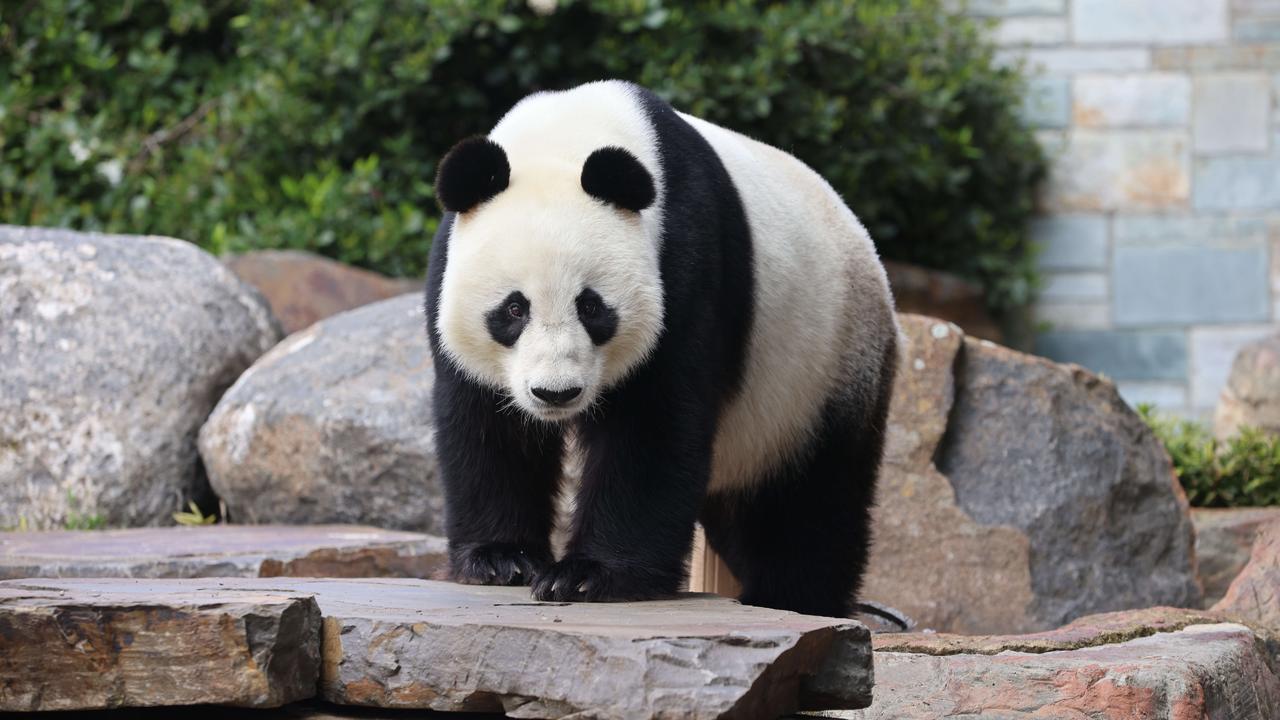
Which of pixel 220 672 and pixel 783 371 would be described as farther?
pixel 783 371

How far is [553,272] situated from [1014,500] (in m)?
2.96

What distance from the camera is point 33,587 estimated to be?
11.2 ft

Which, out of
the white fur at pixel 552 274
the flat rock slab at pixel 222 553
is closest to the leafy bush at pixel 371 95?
the flat rock slab at pixel 222 553

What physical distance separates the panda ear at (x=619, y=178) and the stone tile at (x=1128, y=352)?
7.11 metres

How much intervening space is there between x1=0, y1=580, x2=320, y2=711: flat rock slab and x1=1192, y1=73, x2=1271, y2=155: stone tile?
335 inches

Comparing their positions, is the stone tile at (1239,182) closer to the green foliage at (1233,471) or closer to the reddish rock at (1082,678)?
the green foliage at (1233,471)

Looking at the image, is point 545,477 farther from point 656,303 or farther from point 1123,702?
point 1123,702

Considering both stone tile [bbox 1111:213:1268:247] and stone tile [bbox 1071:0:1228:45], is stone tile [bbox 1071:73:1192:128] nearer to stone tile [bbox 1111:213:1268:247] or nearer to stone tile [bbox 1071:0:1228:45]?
stone tile [bbox 1071:0:1228:45]

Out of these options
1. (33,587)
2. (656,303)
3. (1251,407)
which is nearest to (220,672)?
(33,587)

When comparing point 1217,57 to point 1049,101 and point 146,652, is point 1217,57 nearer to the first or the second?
point 1049,101

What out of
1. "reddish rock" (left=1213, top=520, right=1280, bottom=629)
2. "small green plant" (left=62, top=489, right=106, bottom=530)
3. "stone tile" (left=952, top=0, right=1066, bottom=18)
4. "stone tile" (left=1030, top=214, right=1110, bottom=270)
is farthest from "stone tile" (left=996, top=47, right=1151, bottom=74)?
"small green plant" (left=62, top=489, right=106, bottom=530)

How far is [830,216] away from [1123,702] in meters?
1.74

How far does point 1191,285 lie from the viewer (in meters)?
10.1

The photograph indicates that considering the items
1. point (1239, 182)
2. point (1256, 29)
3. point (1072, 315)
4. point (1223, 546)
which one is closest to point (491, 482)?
point (1223, 546)
